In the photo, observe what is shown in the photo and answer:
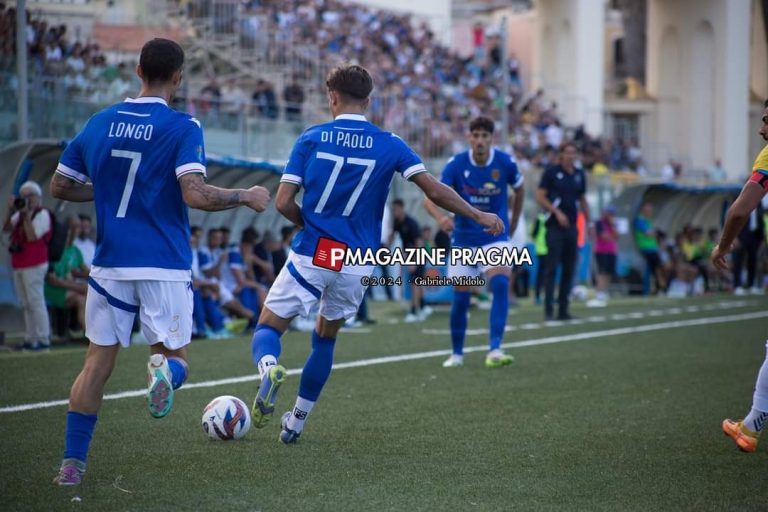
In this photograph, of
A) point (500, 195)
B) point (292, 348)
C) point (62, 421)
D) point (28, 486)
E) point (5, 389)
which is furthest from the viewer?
point (292, 348)

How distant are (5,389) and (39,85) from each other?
293 inches

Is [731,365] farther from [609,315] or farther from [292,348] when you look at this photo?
[609,315]

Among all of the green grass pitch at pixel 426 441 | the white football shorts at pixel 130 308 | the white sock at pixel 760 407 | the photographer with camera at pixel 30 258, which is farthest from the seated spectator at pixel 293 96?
the white football shorts at pixel 130 308

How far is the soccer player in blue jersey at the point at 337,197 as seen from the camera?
683 cm

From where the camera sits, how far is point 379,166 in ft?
22.5

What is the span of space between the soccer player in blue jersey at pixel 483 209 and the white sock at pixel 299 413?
433 centimetres

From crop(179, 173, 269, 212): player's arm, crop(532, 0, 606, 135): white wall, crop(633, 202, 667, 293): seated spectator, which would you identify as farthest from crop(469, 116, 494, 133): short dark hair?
crop(532, 0, 606, 135): white wall

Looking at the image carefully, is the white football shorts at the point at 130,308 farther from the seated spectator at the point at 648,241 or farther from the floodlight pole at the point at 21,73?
the seated spectator at the point at 648,241

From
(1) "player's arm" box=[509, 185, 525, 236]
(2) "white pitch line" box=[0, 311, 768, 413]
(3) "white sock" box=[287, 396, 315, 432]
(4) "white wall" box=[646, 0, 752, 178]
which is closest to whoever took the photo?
(3) "white sock" box=[287, 396, 315, 432]

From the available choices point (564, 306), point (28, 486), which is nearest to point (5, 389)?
point (28, 486)

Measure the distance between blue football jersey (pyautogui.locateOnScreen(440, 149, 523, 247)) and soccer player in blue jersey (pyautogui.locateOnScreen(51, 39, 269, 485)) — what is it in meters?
5.70

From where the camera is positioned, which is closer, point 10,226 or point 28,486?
point 28,486

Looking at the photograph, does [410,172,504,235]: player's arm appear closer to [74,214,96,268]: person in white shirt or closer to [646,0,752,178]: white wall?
[74,214,96,268]: person in white shirt

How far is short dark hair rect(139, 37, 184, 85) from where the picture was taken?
584 centimetres
